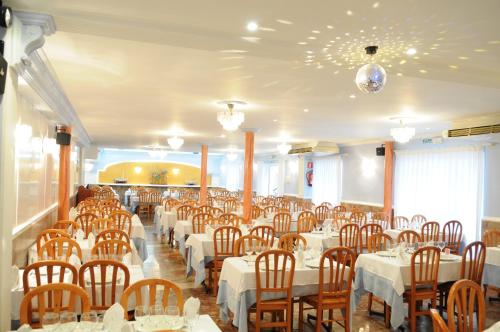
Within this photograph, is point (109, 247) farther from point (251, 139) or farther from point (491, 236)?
point (491, 236)

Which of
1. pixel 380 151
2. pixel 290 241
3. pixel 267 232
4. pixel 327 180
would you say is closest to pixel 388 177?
pixel 380 151

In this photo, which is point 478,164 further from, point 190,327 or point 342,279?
point 190,327

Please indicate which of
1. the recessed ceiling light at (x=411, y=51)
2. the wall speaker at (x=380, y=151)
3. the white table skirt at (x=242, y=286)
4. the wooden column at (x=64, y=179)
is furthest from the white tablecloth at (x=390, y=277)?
the wall speaker at (x=380, y=151)

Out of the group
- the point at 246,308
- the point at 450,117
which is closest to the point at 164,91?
the point at 246,308

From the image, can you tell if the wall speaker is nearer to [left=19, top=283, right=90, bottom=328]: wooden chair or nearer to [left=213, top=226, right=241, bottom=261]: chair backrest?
[left=213, top=226, right=241, bottom=261]: chair backrest

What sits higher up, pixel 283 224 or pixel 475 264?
pixel 475 264

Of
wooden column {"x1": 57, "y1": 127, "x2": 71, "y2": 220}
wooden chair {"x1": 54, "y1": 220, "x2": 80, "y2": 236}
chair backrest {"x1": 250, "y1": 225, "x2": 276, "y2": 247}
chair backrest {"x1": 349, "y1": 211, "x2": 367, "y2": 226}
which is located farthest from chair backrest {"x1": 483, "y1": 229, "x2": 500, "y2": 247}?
wooden column {"x1": 57, "y1": 127, "x2": 71, "y2": 220}

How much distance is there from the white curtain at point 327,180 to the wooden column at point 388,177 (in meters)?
2.49

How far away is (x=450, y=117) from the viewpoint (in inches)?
279

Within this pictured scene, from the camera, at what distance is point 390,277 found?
4.59m

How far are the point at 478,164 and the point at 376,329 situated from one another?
501 cm

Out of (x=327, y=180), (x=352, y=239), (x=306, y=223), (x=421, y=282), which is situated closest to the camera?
(x=421, y=282)

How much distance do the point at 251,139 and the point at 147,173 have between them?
43.7 ft

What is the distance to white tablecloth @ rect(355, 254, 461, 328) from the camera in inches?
175
